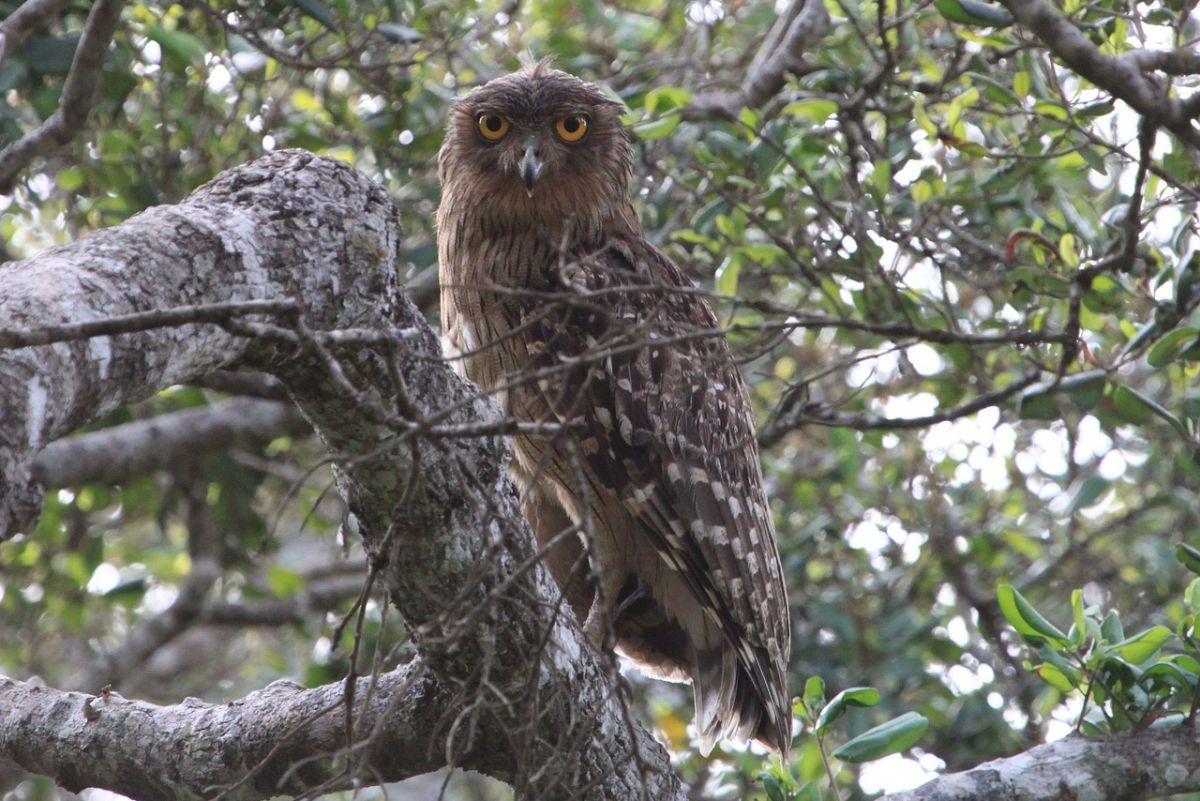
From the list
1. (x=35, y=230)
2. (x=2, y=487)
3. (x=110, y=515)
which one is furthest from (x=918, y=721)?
(x=110, y=515)

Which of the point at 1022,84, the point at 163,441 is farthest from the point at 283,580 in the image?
the point at 1022,84

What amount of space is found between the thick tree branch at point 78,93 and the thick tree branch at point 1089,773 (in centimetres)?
244

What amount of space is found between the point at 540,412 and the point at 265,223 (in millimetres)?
874

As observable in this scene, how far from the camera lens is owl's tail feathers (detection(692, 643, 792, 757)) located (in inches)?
137

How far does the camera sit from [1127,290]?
3348 millimetres

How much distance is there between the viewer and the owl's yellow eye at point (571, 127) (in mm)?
3803

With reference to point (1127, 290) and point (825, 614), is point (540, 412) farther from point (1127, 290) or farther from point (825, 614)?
point (825, 614)

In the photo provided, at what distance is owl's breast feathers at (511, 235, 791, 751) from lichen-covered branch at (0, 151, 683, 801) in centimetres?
68

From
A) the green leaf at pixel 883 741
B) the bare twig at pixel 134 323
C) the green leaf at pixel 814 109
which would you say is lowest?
the green leaf at pixel 883 741

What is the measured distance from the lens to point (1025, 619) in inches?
113

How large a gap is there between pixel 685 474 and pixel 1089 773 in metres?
1.21

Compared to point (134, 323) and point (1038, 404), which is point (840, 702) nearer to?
point (1038, 404)

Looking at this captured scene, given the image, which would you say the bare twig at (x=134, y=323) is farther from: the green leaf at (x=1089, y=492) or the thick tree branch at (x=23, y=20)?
the green leaf at (x=1089, y=492)

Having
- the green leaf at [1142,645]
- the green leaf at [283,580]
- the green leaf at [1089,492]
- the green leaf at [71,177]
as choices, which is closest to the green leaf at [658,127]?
the green leaf at [1142,645]
